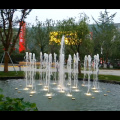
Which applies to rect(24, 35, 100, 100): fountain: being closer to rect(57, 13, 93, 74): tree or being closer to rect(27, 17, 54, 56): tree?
rect(57, 13, 93, 74): tree

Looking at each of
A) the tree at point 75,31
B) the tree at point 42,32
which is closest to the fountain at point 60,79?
the tree at point 75,31

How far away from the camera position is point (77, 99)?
8.58 meters

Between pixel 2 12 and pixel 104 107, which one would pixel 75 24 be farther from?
pixel 104 107

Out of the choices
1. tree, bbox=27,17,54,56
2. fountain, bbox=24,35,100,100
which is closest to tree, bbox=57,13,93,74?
fountain, bbox=24,35,100,100

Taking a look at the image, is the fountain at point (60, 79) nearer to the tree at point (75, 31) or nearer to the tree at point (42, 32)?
the tree at point (75, 31)

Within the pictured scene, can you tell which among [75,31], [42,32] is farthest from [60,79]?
[42,32]

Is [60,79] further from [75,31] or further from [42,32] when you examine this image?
[42,32]

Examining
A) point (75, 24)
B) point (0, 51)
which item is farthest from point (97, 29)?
point (75, 24)

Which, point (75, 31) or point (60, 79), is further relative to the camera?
point (75, 31)

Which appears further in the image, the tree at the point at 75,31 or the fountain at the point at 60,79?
the tree at the point at 75,31

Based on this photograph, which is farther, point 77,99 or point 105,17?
point 105,17

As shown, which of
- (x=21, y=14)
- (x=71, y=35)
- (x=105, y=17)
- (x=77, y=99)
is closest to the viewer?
(x=77, y=99)

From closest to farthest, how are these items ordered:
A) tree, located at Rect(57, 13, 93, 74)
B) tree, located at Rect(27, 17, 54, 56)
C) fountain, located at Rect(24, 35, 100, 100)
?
fountain, located at Rect(24, 35, 100, 100) < tree, located at Rect(57, 13, 93, 74) < tree, located at Rect(27, 17, 54, 56)

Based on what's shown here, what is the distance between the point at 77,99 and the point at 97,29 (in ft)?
96.8
